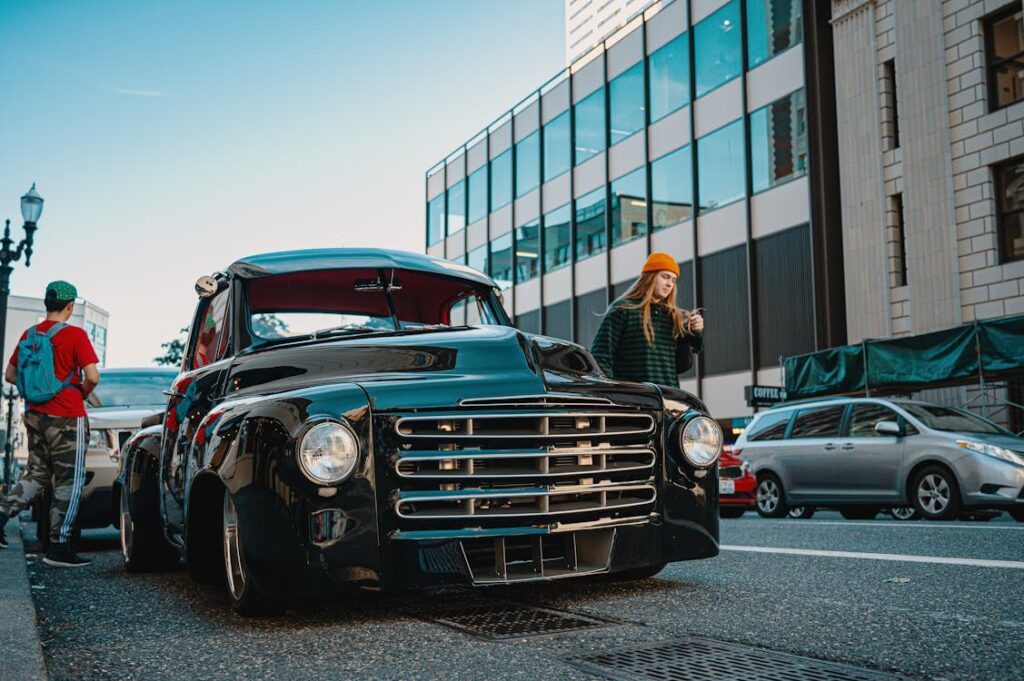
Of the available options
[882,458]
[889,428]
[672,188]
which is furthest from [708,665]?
[672,188]

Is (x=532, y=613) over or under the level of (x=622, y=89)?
under

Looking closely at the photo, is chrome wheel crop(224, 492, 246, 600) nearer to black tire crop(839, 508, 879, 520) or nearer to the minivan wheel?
the minivan wheel

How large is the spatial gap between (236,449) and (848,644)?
2.34 m

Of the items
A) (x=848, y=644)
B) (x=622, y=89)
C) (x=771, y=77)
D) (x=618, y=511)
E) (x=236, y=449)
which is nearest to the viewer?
(x=848, y=644)

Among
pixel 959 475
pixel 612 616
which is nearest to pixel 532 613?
pixel 612 616

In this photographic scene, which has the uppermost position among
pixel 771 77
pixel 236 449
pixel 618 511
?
pixel 771 77

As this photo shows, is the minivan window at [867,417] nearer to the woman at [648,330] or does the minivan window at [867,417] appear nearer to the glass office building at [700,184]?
the woman at [648,330]

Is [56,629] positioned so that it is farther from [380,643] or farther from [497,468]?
[497,468]

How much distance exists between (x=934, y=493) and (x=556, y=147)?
84.2 feet

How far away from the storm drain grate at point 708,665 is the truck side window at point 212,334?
115 inches

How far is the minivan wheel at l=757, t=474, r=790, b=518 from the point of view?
13.5 metres

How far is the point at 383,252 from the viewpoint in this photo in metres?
5.70

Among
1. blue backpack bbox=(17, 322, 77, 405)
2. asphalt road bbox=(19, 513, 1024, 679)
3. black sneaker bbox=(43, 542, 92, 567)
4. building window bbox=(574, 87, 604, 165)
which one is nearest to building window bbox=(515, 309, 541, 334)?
building window bbox=(574, 87, 604, 165)

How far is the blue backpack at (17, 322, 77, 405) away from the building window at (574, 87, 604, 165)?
27554 mm
